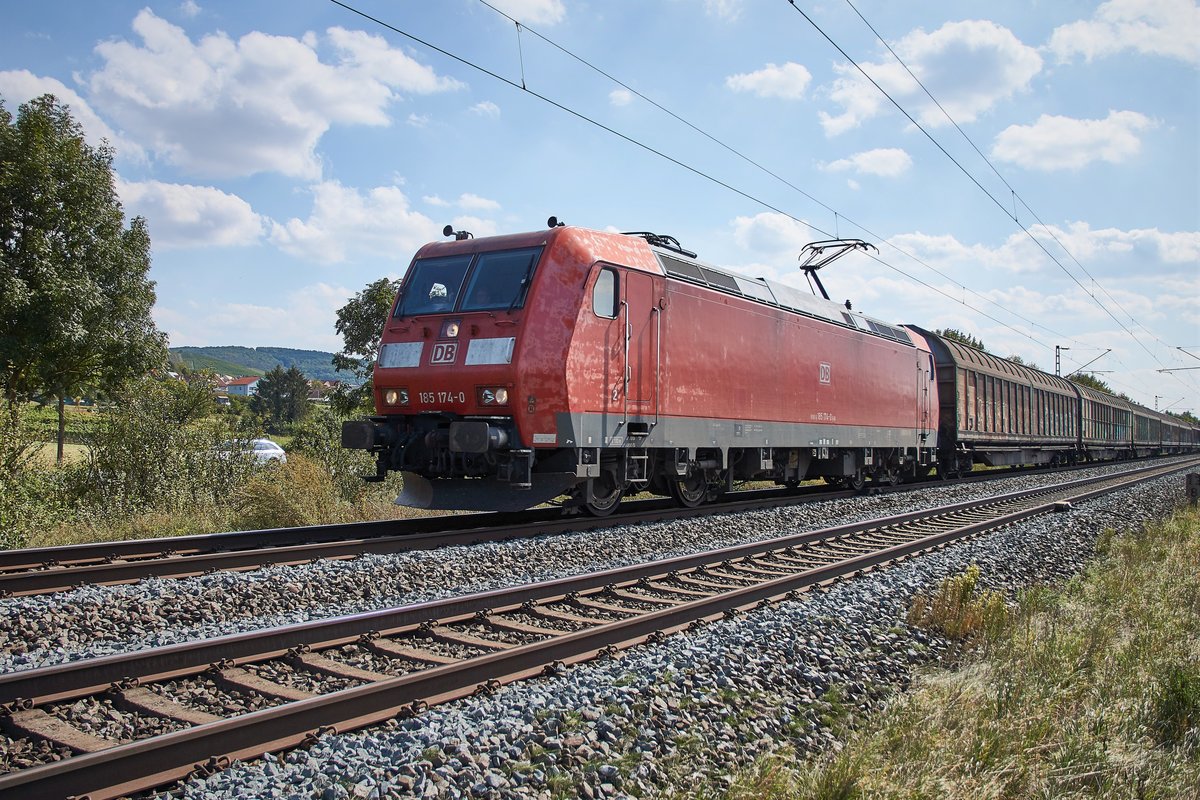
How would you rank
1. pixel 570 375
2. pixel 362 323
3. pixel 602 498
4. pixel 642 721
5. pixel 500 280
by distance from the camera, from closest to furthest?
pixel 642 721 → pixel 570 375 → pixel 500 280 → pixel 602 498 → pixel 362 323

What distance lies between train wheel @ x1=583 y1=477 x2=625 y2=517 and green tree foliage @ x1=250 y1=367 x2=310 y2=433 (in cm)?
8581

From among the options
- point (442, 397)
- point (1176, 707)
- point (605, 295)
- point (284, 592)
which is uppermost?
point (605, 295)

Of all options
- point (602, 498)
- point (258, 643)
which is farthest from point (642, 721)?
point (602, 498)

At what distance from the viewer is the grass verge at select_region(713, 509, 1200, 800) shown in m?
3.52

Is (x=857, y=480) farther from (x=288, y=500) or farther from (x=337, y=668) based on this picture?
(x=337, y=668)

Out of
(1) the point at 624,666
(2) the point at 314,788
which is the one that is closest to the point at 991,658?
(1) the point at 624,666

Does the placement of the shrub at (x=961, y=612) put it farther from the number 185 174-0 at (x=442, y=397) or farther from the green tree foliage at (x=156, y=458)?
the green tree foliage at (x=156, y=458)

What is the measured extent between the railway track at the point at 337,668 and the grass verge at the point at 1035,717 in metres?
1.56

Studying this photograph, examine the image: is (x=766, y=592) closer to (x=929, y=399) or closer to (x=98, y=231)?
(x=929, y=399)

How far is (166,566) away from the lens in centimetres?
679

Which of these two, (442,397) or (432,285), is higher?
(432,285)

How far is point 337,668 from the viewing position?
15.1ft

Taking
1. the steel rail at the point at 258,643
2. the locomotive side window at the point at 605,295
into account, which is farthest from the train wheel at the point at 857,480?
the steel rail at the point at 258,643

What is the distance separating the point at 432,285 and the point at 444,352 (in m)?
1.09
